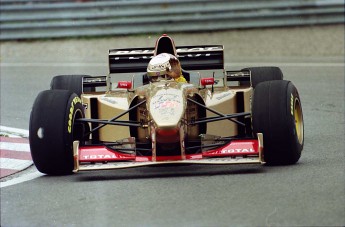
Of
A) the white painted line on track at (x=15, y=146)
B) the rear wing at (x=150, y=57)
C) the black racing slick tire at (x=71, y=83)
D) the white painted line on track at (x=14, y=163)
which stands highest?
the rear wing at (x=150, y=57)

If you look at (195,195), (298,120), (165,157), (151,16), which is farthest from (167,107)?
(151,16)

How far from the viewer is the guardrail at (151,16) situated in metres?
22.8

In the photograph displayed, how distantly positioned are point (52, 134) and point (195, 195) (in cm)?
190

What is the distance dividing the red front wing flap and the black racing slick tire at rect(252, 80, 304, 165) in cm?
14

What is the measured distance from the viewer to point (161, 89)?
11117mm

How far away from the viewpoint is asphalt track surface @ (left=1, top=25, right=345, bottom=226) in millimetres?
8555

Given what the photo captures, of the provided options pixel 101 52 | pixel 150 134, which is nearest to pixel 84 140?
pixel 150 134

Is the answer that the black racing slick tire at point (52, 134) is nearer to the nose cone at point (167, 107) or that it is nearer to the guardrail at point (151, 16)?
the nose cone at point (167, 107)

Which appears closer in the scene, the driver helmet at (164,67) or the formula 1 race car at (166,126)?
the formula 1 race car at (166,126)

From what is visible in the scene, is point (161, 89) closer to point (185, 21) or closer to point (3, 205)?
point (3, 205)

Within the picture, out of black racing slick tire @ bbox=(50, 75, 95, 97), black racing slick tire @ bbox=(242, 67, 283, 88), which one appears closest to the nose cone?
black racing slick tire @ bbox=(242, 67, 283, 88)

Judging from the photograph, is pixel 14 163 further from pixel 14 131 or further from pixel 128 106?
pixel 14 131

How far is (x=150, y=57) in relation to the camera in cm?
1305

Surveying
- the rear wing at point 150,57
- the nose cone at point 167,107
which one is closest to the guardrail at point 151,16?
the rear wing at point 150,57
